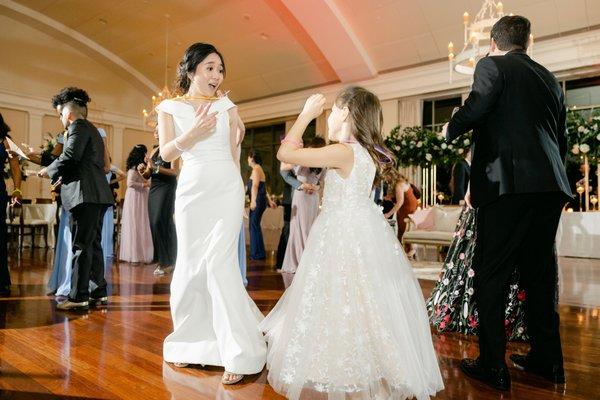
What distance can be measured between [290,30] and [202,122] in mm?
9117

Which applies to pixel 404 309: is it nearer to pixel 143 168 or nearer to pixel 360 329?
pixel 360 329

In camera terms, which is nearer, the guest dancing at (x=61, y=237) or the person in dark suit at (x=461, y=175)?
the guest dancing at (x=61, y=237)

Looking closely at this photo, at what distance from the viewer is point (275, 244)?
9.84 m

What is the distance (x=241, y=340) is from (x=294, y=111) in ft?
35.2

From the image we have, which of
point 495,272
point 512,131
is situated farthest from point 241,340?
point 512,131

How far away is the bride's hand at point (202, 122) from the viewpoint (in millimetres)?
2070

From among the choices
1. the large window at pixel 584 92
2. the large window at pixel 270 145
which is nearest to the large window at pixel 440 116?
the large window at pixel 584 92

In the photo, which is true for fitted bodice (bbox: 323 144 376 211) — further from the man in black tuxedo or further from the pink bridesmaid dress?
the pink bridesmaid dress

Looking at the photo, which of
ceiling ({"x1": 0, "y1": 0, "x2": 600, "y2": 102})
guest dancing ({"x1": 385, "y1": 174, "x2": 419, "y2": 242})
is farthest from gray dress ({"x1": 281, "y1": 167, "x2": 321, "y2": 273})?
ceiling ({"x1": 0, "y1": 0, "x2": 600, "y2": 102})

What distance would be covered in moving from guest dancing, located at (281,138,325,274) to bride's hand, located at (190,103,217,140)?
3333mm

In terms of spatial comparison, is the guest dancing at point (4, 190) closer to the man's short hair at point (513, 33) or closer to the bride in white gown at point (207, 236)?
the bride in white gown at point (207, 236)

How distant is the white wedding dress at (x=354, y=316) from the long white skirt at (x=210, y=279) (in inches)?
7.8

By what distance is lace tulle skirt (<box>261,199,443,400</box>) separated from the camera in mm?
1771

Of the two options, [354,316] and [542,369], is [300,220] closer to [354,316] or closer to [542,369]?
[542,369]
